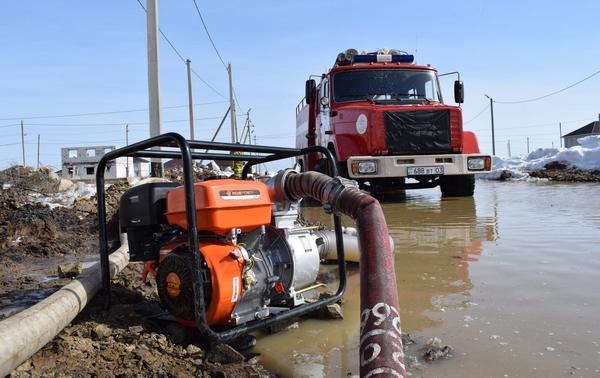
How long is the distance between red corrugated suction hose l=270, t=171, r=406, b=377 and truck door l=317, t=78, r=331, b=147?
729 cm

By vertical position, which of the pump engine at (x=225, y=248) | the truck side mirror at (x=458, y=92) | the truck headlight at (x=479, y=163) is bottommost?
the pump engine at (x=225, y=248)

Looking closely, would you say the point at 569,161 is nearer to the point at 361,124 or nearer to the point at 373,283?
the point at 361,124

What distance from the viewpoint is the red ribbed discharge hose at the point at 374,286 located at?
192 centimetres

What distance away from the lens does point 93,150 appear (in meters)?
23.3

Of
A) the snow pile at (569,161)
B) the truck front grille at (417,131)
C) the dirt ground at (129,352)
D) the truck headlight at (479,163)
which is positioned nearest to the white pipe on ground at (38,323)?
the dirt ground at (129,352)

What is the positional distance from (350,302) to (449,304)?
687 mm

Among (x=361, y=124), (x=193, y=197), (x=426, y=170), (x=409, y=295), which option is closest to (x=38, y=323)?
(x=193, y=197)

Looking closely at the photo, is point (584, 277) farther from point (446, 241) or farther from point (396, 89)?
point (396, 89)

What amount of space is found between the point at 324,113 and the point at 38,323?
829 centimetres

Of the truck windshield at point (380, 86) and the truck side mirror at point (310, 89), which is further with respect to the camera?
the truck side mirror at point (310, 89)

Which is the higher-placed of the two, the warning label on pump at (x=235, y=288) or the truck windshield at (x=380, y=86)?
the truck windshield at (x=380, y=86)

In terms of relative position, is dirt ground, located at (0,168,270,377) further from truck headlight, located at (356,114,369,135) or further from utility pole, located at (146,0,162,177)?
utility pole, located at (146,0,162,177)

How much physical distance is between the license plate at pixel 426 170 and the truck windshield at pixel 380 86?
52.2 inches

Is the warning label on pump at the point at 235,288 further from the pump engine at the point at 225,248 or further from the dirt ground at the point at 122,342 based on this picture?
the dirt ground at the point at 122,342
